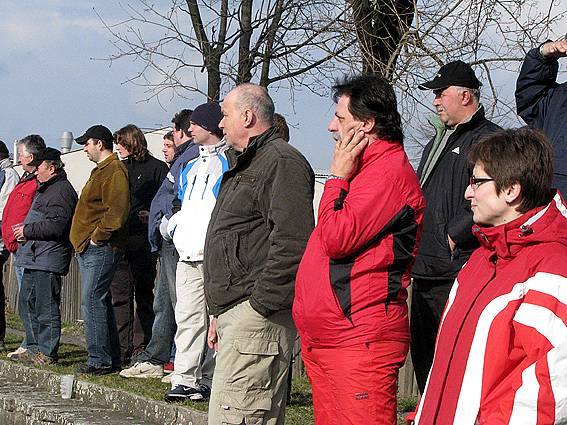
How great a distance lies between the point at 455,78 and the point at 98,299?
4.36 m

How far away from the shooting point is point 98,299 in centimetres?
901

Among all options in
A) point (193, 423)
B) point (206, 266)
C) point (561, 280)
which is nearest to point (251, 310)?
point (206, 266)

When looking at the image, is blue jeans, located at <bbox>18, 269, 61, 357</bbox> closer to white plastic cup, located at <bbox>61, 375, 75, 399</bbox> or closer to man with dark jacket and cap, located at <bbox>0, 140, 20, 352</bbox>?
man with dark jacket and cap, located at <bbox>0, 140, 20, 352</bbox>

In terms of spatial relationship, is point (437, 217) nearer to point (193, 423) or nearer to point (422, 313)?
point (422, 313)

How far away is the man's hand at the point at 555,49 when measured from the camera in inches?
204

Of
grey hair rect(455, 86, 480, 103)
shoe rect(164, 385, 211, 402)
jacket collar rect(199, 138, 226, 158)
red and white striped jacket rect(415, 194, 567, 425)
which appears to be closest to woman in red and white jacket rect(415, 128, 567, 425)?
red and white striped jacket rect(415, 194, 567, 425)

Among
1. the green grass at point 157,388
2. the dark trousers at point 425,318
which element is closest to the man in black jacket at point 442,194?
the dark trousers at point 425,318

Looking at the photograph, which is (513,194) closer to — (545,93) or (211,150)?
(545,93)

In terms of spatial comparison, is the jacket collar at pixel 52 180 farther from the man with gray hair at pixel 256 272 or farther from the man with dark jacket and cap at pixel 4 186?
the man with gray hair at pixel 256 272

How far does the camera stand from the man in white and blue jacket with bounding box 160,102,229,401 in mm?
7207

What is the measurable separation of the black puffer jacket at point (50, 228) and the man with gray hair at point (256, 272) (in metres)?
4.28

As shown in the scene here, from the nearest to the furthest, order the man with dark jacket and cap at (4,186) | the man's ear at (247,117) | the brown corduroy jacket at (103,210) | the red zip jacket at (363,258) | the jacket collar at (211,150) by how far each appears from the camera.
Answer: the red zip jacket at (363,258)
the man's ear at (247,117)
the jacket collar at (211,150)
the brown corduroy jacket at (103,210)
the man with dark jacket and cap at (4,186)

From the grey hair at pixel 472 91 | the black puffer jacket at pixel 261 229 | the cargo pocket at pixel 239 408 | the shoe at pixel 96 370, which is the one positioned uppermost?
the grey hair at pixel 472 91

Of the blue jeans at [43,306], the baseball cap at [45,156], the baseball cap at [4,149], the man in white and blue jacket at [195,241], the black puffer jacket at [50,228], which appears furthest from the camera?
the baseball cap at [4,149]
